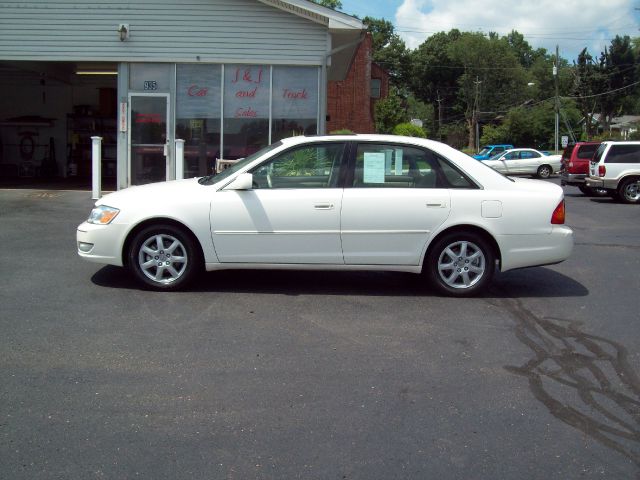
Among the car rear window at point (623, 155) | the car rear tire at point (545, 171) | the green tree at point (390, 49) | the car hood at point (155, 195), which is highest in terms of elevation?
the green tree at point (390, 49)

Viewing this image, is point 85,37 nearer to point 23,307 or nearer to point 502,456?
point 23,307

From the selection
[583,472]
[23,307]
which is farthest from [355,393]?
[23,307]

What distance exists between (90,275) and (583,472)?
5.63 meters

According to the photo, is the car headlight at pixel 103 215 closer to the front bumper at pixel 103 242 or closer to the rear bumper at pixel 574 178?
the front bumper at pixel 103 242

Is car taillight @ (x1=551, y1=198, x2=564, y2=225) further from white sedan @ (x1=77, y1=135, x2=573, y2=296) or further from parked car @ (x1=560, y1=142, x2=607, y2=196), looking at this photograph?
parked car @ (x1=560, y1=142, x2=607, y2=196)

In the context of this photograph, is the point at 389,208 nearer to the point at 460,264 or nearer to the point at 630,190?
the point at 460,264

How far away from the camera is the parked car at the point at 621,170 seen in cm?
1914

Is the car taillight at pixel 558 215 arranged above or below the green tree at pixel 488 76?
below

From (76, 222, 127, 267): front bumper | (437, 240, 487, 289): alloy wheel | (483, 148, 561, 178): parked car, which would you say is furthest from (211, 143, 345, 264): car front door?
(483, 148, 561, 178): parked car

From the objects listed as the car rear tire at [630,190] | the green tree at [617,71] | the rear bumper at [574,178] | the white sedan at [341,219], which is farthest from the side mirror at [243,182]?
the green tree at [617,71]

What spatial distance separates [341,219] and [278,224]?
2.02ft

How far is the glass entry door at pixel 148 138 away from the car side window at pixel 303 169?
9.98 meters

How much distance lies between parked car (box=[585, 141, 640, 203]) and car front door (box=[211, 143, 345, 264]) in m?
14.6

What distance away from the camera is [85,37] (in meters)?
16.0
